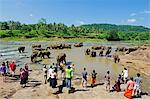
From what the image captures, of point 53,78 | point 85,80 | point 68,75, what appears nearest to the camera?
point 68,75

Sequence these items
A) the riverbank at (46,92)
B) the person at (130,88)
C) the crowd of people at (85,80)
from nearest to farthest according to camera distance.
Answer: the person at (130,88) < the crowd of people at (85,80) < the riverbank at (46,92)

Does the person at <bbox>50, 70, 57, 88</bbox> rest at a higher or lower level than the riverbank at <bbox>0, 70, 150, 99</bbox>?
higher

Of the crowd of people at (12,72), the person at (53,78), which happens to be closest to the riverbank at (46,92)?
the person at (53,78)

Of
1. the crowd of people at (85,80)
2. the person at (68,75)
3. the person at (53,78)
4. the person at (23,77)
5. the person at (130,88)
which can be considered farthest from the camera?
the person at (23,77)

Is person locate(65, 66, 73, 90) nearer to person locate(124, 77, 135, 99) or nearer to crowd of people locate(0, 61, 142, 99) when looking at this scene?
crowd of people locate(0, 61, 142, 99)

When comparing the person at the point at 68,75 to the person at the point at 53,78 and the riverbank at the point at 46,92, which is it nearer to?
the riverbank at the point at 46,92

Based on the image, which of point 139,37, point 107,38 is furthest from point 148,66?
point 139,37

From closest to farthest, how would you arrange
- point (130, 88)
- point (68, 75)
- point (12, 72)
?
point (130, 88) < point (68, 75) < point (12, 72)

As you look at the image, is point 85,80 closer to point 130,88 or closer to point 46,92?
point 46,92

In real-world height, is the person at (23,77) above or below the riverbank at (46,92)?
above

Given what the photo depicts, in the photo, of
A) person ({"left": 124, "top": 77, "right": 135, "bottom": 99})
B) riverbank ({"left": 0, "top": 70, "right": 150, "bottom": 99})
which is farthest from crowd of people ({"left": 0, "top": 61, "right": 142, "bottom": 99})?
riverbank ({"left": 0, "top": 70, "right": 150, "bottom": 99})

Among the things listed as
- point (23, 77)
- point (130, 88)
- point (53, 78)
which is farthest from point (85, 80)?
point (23, 77)

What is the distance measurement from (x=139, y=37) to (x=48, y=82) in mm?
139561

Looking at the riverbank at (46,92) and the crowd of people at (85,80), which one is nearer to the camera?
the crowd of people at (85,80)
